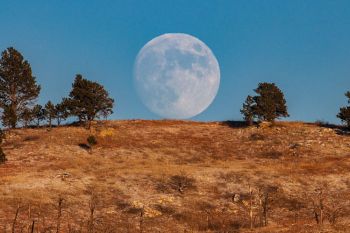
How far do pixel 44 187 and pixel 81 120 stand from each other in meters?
A: 39.1

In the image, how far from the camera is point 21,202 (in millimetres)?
50625

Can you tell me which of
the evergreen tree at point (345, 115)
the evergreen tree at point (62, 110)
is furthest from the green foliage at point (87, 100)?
the evergreen tree at point (345, 115)

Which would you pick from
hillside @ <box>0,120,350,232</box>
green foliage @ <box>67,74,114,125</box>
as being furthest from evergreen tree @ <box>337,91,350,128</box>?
green foliage @ <box>67,74,114,125</box>

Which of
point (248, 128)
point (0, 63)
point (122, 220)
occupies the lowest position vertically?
point (122, 220)

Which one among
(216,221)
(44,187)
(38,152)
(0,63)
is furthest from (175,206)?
(0,63)

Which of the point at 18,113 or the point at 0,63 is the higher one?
the point at 0,63

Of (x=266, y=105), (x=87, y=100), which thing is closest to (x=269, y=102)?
(x=266, y=105)

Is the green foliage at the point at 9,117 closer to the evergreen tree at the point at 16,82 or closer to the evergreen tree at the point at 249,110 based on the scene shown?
the evergreen tree at the point at 16,82

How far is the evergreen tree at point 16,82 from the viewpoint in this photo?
93.8m

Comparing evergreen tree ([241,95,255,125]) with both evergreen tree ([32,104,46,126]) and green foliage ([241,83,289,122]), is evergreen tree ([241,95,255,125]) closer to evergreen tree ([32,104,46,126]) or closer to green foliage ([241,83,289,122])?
green foliage ([241,83,289,122])

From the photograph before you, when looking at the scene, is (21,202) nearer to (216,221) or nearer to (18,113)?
(216,221)

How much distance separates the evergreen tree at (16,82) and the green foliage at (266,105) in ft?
139

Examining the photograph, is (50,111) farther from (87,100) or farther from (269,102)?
(269,102)

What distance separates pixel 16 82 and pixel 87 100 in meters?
14.7
